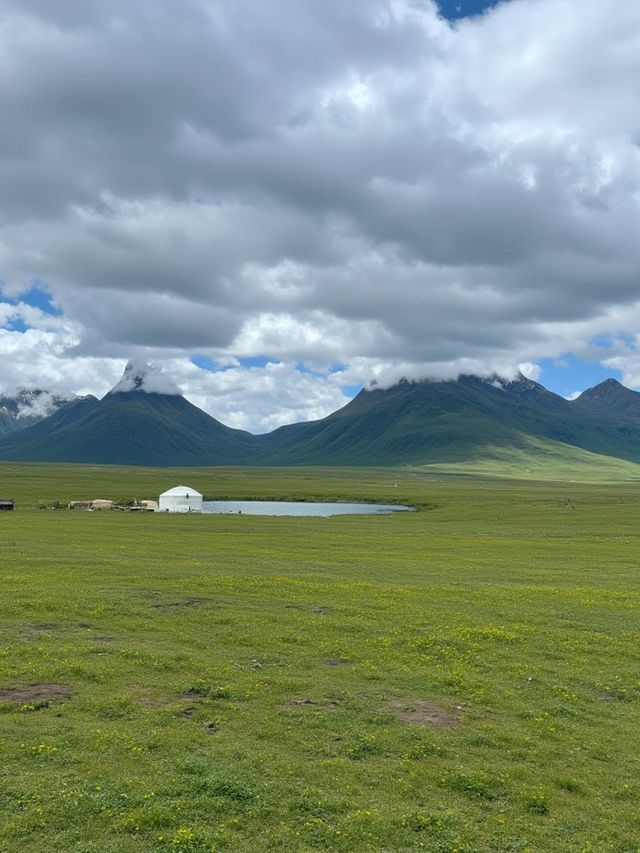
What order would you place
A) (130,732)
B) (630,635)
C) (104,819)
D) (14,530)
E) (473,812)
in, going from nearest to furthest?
(104,819) → (473,812) → (130,732) → (630,635) → (14,530)

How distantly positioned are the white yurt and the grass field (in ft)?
294

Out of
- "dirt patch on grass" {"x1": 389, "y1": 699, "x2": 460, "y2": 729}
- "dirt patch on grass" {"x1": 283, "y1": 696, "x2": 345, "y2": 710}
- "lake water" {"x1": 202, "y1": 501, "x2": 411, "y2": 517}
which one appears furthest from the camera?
"lake water" {"x1": 202, "y1": 501, "x2": 411, "y2": 517}

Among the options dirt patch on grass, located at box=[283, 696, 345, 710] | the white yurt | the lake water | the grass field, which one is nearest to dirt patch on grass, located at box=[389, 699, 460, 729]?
the grass field

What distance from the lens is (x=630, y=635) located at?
30062 millimetres

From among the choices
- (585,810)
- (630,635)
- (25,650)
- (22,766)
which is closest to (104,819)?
(22,766)

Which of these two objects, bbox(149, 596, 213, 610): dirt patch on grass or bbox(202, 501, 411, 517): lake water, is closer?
bbox(149, 596, 213, 610): dirt patch on grass

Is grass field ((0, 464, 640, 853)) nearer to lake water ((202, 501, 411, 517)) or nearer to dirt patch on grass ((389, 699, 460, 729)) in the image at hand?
dirt patch on grass ((389, 699, 460, 729))

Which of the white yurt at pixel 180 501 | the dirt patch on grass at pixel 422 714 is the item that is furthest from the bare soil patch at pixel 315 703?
the white yurt at pixel 180 501

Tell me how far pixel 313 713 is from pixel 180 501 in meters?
120

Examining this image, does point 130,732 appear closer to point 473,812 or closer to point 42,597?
point 473,812

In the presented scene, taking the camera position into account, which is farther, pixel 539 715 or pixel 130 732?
pixel 539 715

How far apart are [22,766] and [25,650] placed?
9.62 meters

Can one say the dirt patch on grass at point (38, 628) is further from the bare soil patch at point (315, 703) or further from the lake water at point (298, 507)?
the lake water at point (298, 507)

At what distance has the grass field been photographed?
530 inches
